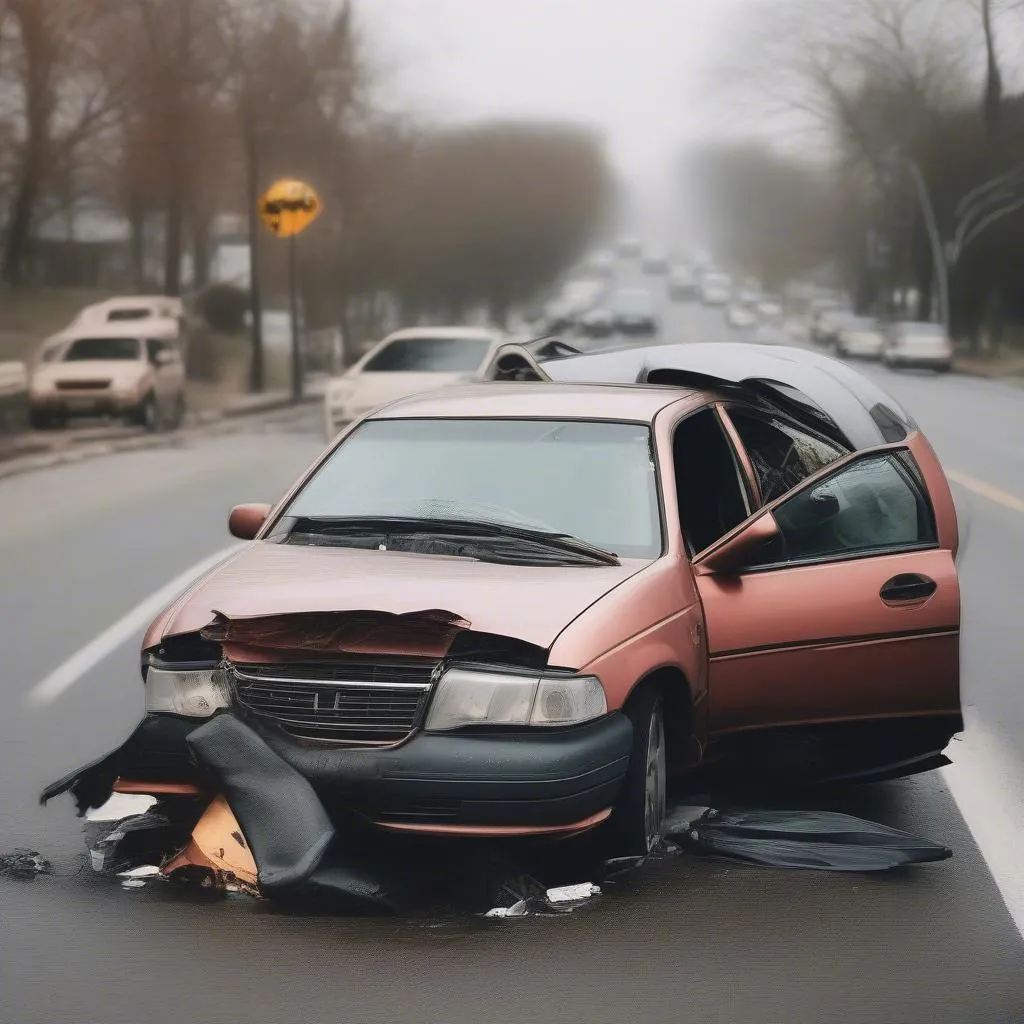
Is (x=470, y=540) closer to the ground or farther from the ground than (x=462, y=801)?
farther from the ground

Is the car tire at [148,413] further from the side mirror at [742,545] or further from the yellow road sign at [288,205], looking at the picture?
the side mirror at [742,545]

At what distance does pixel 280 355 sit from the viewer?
6606 centimetres

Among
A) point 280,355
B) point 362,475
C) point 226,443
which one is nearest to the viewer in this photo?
point 362,475

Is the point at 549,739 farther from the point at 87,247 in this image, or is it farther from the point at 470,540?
the point at 87,247

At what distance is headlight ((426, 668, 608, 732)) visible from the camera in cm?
542

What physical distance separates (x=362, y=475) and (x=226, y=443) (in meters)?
23.6

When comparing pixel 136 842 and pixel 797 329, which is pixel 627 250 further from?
pixel 136 842

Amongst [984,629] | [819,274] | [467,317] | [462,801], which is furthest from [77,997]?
[819,274]

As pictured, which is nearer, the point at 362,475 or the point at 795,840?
the point at 795,840

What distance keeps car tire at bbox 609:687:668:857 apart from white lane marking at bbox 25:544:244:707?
249 centimetres

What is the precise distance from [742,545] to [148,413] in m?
27.4

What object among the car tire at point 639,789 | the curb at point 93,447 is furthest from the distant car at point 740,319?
the car tire at point 639,789

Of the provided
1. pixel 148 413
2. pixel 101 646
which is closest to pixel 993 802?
pixel 101 646

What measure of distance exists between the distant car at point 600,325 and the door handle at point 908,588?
79.6 meters
